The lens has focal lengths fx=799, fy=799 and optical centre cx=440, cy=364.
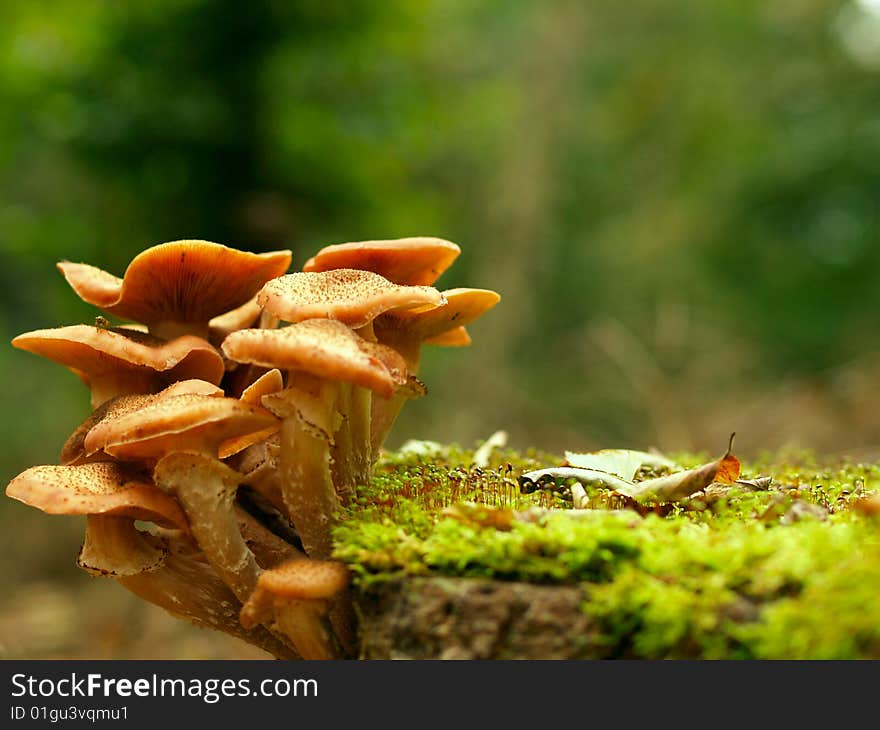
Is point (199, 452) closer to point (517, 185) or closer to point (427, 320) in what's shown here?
point (427, 320)

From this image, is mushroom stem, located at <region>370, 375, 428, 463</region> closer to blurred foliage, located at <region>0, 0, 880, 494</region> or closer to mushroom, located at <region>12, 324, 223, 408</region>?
mushroom, located at <region>12, 324, 223, 408</region>

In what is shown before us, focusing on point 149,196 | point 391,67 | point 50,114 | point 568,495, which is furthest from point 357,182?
point 568,495

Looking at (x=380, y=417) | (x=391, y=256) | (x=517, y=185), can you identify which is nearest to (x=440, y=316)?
(x=391, y=256)

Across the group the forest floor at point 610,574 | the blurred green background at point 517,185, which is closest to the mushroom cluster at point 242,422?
the forest floor at point 610,574

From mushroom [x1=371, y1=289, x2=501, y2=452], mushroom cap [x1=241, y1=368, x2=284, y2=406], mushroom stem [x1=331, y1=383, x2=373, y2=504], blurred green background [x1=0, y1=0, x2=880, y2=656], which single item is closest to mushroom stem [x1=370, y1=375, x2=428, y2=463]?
mushroom [x1=371, y1=289, x2=501, y2=452]

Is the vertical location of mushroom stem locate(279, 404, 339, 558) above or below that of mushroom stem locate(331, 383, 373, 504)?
below

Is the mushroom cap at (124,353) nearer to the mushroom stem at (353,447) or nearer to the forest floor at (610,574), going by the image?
the mushroom stem at (353,447)

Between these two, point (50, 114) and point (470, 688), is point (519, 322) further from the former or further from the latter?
point (470, 688)
